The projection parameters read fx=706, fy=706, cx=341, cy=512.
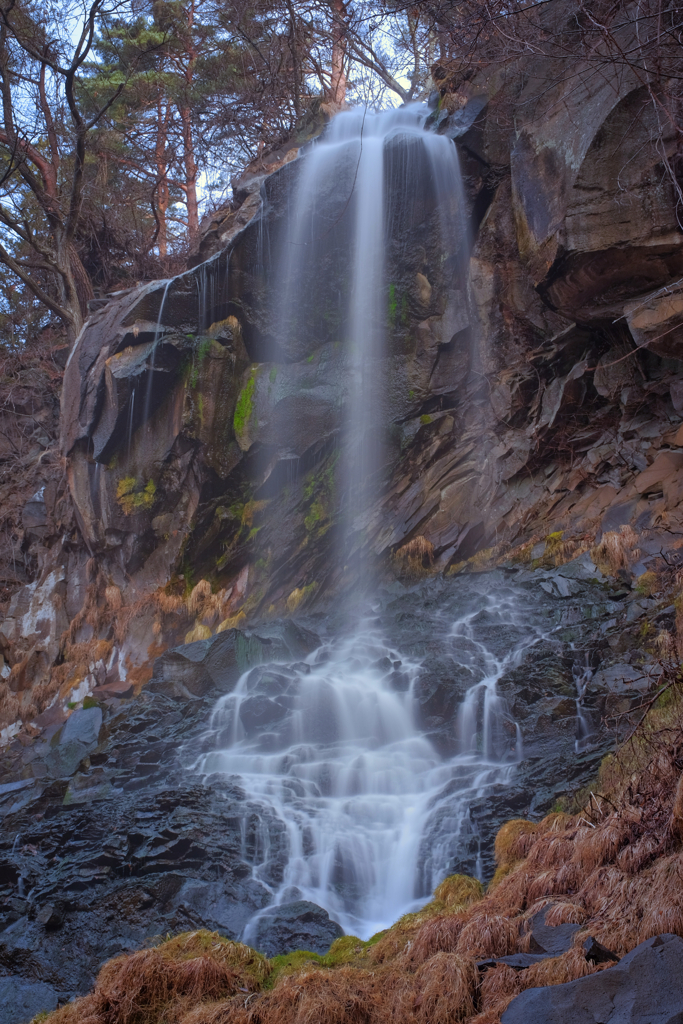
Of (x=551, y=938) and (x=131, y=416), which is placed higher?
(x=131, y=416)

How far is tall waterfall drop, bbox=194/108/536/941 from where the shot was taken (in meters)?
6.43

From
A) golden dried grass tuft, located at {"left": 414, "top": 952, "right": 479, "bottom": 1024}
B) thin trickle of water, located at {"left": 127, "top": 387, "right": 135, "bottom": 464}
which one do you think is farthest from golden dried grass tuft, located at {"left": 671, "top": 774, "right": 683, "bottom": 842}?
thin trickle of water, located at {"left": 127, "top": 387, "right": 135, "bottom": 464}

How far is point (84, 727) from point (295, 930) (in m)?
5.20

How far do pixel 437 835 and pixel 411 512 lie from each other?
6720mm

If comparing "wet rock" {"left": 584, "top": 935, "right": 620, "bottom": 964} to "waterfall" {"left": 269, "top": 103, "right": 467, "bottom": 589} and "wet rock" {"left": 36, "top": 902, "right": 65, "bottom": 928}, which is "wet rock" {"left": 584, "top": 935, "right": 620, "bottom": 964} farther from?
"waterfall" {"left": 269, "top": 103, "right": 467, "bottom": 589}

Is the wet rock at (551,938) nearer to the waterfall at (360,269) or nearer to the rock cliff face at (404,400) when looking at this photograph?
the rock cliff face at (404,400)

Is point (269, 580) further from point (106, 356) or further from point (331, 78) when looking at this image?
point (331, 78)

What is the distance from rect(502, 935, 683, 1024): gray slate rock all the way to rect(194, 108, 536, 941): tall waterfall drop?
3.05 metres

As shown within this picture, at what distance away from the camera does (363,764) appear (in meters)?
7.71

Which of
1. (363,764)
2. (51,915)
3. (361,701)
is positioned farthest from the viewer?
(361,701)

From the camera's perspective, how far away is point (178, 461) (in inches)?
522

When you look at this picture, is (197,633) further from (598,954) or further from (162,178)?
(162,178)

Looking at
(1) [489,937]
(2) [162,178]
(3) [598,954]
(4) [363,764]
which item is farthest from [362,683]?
(2) [162,178]

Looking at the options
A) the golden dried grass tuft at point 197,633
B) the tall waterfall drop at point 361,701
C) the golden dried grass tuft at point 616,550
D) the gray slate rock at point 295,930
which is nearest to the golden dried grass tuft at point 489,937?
the gray slate rock at point 295,930
